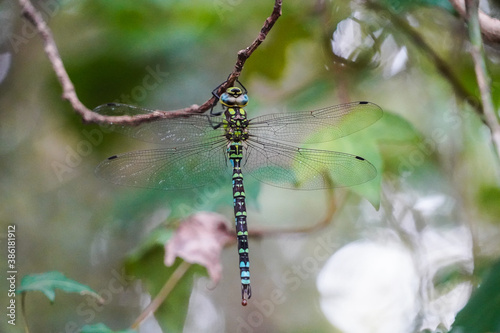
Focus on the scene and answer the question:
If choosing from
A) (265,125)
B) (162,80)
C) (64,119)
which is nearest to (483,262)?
(265,125)

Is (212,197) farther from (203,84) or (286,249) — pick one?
(286,249)

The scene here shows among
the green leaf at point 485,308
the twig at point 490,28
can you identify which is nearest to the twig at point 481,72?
the twig at point 490,28

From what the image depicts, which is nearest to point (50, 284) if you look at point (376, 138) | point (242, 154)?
point (242, 154)

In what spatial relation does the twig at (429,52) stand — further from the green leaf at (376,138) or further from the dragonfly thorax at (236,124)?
the dragonfly thorax at (236,124)

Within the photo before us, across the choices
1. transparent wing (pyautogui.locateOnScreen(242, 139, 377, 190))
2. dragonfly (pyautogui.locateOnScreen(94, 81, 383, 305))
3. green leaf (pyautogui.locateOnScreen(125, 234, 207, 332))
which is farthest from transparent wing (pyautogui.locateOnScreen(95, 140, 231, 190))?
green leaf (pyautogui.locateOnScreen(125, 234, 207, 332))

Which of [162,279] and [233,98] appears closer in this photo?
[233,98]

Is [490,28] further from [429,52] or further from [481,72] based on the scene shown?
[429,52]
